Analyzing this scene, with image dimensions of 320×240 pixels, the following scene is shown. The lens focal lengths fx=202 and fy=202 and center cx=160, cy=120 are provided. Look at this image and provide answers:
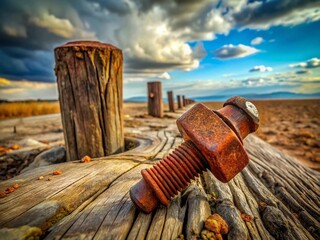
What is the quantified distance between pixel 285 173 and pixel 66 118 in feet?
8.13

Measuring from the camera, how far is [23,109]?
544 inches

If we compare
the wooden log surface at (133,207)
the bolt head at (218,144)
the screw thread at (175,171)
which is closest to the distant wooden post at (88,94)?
the wooden log surface at (133,207)

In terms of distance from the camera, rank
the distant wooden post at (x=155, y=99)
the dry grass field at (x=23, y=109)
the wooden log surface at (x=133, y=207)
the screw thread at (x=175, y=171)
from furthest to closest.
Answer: the dry grass field at (x=23, y=109), the distant wooden post at (x=155, y=99), the screw thread at (x=175, y=171), the wooden log surface at (x=133, y=207)

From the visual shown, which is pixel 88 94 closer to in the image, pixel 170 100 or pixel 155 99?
pixel 155 99

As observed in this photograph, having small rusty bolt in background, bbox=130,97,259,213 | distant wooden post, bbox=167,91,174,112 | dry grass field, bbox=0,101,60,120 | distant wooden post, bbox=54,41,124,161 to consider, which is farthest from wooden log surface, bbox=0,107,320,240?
dry grass field, bbox=0,101,60,120

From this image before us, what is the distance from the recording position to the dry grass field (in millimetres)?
12828

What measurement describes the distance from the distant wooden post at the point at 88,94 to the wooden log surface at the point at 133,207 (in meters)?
0.51

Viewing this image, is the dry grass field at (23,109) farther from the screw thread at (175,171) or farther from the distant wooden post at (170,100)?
the screw thread at (175,171)

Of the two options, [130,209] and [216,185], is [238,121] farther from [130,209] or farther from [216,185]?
[130,209]

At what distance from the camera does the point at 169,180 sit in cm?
118

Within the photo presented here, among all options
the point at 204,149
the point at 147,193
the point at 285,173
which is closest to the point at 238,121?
the point at 204,149

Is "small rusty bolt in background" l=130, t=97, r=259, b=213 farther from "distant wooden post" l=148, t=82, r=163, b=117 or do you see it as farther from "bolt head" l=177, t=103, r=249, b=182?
"distant wooden post" l=148, t=82, r=163, b=117

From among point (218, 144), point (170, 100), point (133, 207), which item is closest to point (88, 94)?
point (133, 207)

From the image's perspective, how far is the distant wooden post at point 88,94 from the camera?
7.20 feet
